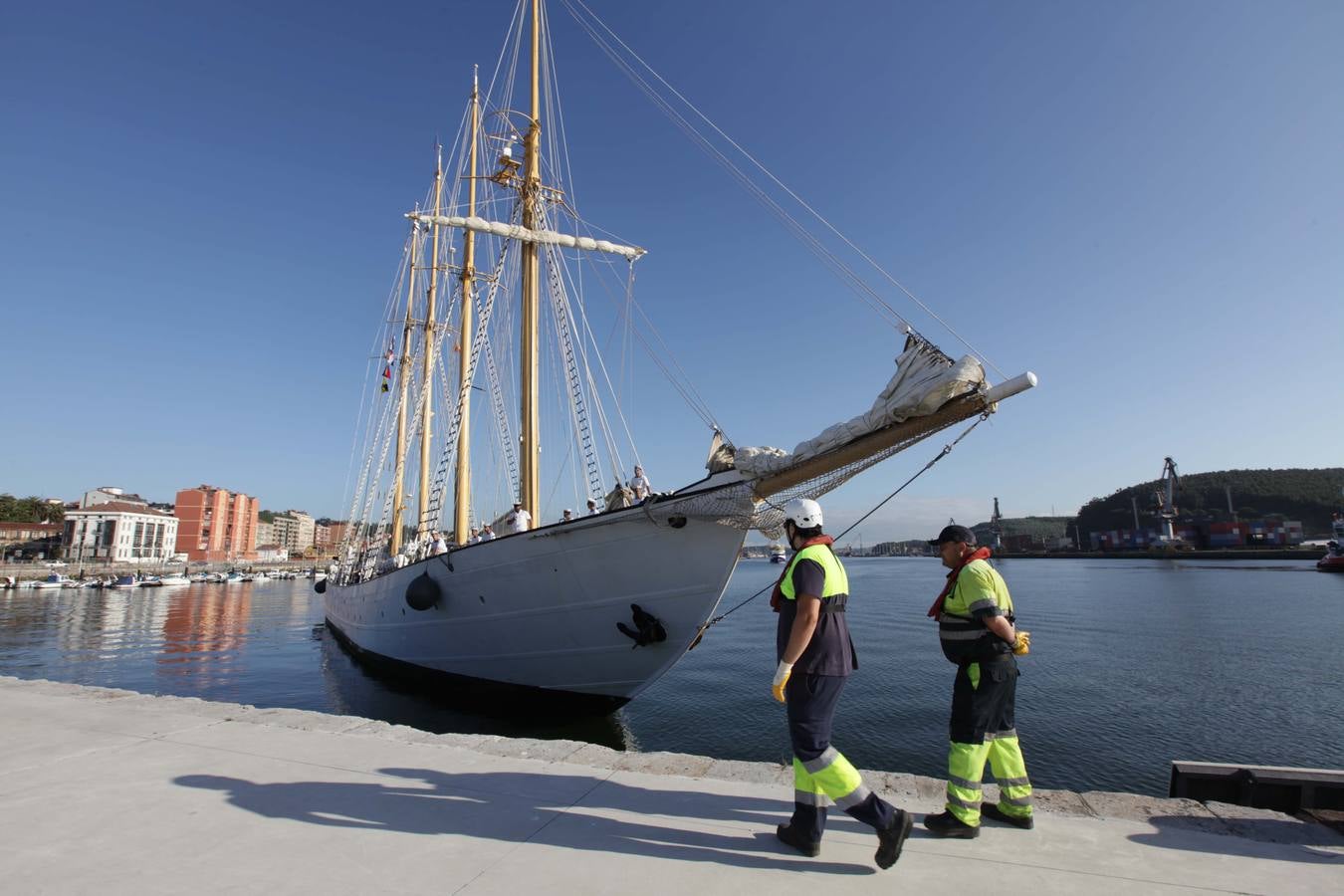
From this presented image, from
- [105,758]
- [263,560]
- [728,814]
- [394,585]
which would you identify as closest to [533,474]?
[394,585]

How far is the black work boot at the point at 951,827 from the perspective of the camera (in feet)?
10.4

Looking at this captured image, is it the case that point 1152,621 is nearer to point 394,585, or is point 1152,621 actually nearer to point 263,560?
point 394,585

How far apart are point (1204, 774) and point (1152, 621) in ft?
92.7

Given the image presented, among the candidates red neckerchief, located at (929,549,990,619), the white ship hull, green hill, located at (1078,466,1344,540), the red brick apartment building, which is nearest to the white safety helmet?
red neckerchief, located at (929,549,990,619)

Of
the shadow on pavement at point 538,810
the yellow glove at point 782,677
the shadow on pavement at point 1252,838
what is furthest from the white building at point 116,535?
the shadow on pavement at point 1252,838

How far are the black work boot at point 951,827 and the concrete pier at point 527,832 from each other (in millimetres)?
61

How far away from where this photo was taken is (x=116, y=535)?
299 ft

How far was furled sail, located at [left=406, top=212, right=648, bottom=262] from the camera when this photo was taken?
15125 millimetres

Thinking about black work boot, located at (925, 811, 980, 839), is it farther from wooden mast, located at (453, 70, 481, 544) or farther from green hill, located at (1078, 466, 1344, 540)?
green hill, located at (1078, 466, 1344, 540)

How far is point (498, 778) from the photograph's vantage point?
13.3 ft

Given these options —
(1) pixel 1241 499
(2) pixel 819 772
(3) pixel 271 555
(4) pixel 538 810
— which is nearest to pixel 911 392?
(2) pixel 819 772

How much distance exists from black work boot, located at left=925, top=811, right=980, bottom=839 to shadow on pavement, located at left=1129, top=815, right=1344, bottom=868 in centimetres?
75

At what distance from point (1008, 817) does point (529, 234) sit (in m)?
14.9

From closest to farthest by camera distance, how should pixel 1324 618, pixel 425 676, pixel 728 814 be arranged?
pixel 728 814 → pixel 425 676 → pixel 1324 618
